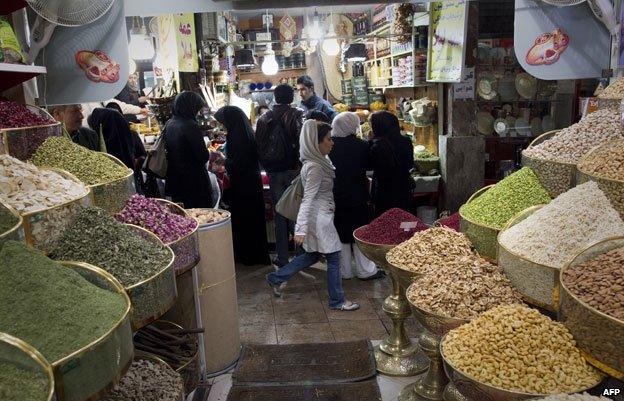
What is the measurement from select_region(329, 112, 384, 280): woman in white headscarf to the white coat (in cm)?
53

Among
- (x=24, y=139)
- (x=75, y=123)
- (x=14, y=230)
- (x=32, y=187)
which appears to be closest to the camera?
(x=14, y=230)

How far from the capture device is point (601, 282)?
6.11 ft

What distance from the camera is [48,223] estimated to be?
2.02 meters

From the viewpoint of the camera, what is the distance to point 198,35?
7.86 metres

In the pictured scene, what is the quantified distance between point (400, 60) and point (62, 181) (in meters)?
6.91

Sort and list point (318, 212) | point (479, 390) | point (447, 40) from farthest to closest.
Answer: point (447, 40)
point (318, 212)
point (479, 390)

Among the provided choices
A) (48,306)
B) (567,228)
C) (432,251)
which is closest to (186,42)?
(432,251)

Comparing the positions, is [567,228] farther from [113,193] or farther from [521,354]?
[113,193]

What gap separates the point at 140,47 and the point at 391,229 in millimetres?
4605

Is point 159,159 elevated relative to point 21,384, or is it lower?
elevated

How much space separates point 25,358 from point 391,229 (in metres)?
2.93

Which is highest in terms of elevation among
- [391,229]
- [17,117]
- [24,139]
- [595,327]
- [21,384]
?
[17,117]

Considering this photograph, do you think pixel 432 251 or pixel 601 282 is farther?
pixel 432 251

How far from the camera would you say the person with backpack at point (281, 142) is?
19.1ft
